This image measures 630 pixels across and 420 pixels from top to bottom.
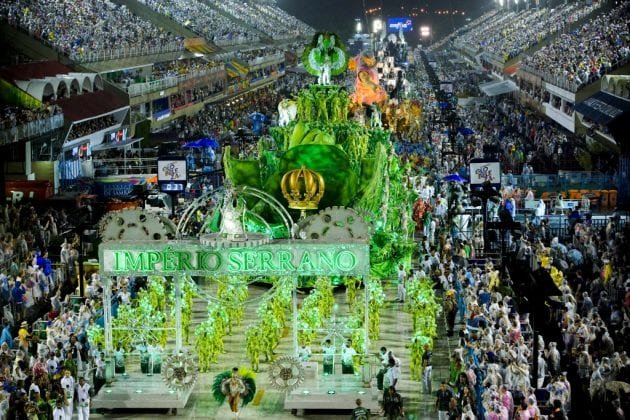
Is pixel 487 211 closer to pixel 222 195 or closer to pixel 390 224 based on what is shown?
pixel 390 224

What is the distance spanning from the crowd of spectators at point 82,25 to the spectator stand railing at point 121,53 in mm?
198

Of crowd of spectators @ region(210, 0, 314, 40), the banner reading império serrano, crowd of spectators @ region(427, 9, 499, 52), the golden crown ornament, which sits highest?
crowd of spectators @ region(427, 9, 499, 52)

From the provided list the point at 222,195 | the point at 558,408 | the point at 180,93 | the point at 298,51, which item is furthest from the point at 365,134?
the point at 298,51

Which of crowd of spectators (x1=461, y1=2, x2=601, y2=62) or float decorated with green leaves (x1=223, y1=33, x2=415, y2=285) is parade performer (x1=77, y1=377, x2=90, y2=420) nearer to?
float decorated with green leaves (x1=223, y1=33, x2=415, y2=285)

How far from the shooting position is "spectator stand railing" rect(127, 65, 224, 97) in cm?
5638

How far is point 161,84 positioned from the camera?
62.1 m

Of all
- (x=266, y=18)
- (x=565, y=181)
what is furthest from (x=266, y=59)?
(x=565, y=181)

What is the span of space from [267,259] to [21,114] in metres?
23.0

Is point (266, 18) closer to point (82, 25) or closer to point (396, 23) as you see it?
point (396, 23)

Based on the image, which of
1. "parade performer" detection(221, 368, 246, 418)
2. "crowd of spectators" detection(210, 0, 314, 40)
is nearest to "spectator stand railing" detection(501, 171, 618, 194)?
"parade performer" detection(221, 368, 246, 418)

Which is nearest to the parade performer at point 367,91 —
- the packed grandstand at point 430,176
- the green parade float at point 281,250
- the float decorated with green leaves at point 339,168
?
the packed grandstand at point 430,176

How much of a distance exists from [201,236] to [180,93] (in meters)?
50.0

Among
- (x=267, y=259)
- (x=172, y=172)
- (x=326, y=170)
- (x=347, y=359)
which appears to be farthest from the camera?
(x=172, y=172)

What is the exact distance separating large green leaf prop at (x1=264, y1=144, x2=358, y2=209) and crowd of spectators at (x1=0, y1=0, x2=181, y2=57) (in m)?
26.6
